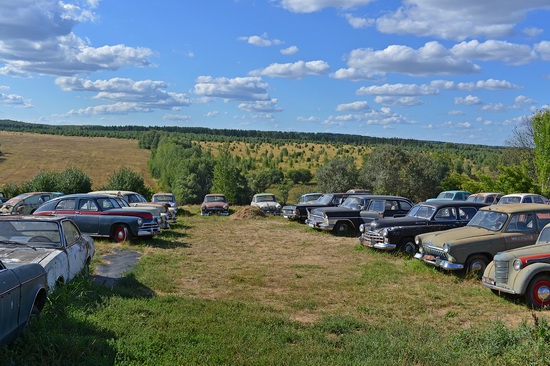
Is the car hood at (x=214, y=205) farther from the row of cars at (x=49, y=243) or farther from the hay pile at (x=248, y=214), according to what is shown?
the row of cars at (x=49, y=243)

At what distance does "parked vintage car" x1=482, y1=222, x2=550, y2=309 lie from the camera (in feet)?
28.3

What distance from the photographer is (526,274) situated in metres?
8.61

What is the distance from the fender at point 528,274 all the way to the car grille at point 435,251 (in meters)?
2.78

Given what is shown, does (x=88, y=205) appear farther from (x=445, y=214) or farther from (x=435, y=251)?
(x=445, y=214)

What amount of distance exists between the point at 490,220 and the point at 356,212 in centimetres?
801

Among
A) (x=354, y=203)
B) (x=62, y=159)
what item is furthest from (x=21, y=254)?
(x=62, y=159)

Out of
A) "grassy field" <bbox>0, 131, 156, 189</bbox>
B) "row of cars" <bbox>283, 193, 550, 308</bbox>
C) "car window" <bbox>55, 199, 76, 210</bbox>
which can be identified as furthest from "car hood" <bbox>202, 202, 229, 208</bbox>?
"grassy field" <bbox>0, 131, 156, 189</bbox>

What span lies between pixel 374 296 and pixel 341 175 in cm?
4781

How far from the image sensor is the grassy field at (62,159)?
6615 centimetres

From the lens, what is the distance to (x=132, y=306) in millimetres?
7727

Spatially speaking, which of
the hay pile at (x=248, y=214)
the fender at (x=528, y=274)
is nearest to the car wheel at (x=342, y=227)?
the hay pile at (x=248, y=214)

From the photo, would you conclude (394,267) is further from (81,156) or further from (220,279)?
(81,156)

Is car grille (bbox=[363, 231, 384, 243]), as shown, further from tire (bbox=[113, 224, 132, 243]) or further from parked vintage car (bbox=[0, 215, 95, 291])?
parked vintage car (bbox=[0, 215, 95, 291])

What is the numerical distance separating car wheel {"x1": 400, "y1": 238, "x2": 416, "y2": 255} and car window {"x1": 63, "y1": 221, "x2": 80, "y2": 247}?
925cm
